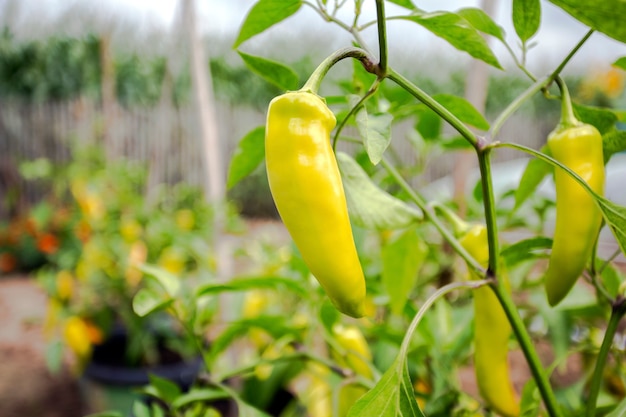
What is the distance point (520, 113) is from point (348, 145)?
293cm

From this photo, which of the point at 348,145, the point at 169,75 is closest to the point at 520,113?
the point at 348,145

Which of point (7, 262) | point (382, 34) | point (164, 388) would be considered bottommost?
point (7, 262)

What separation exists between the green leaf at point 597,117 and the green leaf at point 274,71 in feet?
0.64

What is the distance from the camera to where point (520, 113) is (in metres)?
7.30

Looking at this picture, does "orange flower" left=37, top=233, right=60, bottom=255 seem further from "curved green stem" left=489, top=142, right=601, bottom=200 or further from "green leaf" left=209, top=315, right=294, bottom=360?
"curved green stem" left=489, top=142, right=601, bottom=200

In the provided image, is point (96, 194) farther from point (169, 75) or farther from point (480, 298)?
point (480, 298)

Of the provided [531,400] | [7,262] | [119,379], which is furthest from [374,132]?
[7,262]

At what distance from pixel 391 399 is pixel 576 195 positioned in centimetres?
16

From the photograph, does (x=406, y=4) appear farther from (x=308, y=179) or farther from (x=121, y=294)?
(x=121, y=294)

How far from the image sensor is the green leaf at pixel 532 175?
420mm

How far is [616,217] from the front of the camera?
0.31m

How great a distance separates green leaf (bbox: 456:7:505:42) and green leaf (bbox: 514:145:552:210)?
93 millimetres

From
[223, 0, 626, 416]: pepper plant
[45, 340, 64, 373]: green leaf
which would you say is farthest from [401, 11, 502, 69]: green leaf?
[45, 340, 64, 373]: green leaf

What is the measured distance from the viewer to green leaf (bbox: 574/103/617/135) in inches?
15.2
